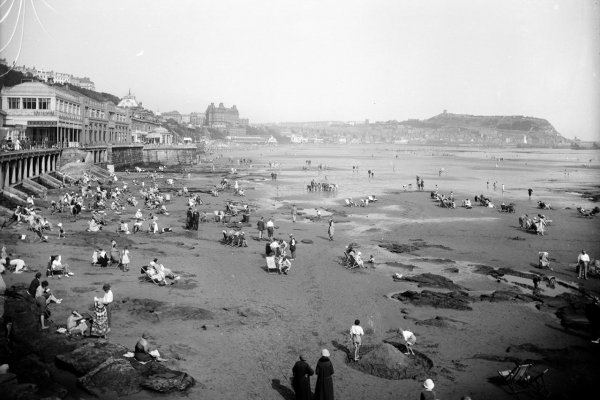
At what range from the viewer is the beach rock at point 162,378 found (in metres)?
9.66

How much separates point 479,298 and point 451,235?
1266 cm

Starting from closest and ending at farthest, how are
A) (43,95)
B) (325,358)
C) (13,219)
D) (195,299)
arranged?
(325,358)
(195,299)
(13,219)
(43,95)

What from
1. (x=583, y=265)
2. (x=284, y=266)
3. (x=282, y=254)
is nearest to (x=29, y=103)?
(x=282, y=254)

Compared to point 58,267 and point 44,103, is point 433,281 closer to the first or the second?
point 58,267

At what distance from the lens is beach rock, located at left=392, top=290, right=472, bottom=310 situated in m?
16.2

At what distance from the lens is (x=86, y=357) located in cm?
1001

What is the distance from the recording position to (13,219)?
83.6ft

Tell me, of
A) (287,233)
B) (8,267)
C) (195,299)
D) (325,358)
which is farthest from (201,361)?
(287,233)

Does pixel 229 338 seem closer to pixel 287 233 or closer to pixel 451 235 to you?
pixel 287 233

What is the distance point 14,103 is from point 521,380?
64826 mm

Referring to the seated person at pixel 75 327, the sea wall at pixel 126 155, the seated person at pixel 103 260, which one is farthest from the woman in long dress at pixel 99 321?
the sea wall at pixel 126 155

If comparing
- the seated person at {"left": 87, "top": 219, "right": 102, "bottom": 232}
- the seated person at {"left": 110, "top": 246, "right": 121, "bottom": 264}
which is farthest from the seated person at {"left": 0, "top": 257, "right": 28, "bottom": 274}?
the seated person at {"left": 87, "top": 219, "right": 102, "bottom": 232}

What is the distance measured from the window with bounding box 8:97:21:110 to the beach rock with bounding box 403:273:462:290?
57.7 metres

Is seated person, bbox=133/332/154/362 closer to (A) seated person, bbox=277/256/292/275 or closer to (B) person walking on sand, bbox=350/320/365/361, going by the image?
(B) person walking on sand, bbox=350/320/365/361
